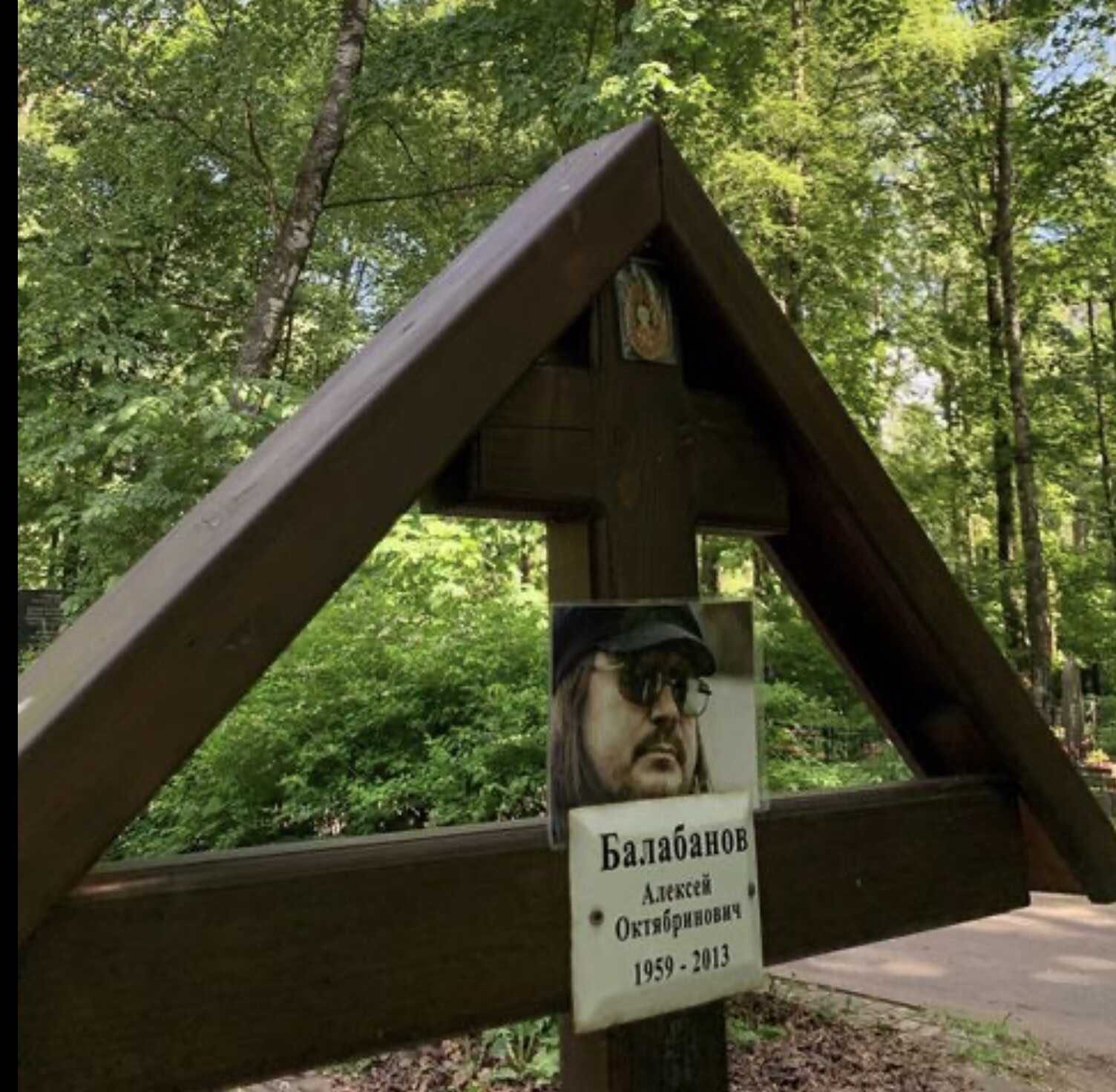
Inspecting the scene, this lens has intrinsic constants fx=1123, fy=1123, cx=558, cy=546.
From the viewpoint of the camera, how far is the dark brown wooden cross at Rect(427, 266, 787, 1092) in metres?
1.57

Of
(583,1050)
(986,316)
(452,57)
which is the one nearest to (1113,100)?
(986,316)

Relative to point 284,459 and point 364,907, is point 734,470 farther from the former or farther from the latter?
point 364,907

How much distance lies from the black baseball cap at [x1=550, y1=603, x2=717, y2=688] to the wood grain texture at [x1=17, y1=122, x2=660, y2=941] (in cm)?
32

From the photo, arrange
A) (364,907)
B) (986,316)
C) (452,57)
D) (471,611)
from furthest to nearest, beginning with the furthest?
1. (986,316)
2. (452,57)
3. (471,611)
4. (364,907)

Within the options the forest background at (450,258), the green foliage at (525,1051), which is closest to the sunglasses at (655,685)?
the forest background at (450,258)

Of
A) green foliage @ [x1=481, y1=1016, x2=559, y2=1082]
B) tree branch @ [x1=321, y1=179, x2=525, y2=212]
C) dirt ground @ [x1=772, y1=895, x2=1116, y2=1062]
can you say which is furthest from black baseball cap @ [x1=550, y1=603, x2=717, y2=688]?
tree branch @ [x1=321, y1=179, x2=525, y2=212]

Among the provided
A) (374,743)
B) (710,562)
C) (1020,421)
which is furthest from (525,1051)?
(1020,421)

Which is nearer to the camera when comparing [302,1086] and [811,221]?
[302,1086]

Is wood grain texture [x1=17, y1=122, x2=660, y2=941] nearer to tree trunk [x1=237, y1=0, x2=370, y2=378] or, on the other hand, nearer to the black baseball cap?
the black baseball cap

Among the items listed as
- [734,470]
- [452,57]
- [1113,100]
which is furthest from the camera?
[1113,100]

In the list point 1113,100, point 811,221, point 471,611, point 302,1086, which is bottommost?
point 302,1086

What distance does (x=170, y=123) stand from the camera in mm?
10445

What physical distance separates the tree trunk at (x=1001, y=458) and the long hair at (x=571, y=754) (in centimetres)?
1481

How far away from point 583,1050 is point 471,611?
178 inches
